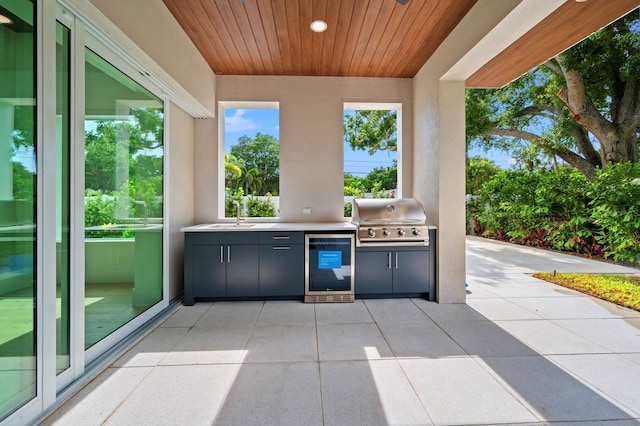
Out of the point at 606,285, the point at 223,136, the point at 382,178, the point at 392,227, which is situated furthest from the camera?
the point at 382,178

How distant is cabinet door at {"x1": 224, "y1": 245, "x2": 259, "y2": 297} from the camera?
338 cm

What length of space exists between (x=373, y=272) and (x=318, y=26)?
276 cm

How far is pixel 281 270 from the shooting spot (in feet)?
11.2

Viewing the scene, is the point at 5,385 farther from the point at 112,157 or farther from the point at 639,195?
the point at 639,195

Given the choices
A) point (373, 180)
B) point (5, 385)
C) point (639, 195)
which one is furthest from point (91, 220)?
point (639, 195)

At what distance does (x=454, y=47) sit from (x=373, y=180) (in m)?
3.81

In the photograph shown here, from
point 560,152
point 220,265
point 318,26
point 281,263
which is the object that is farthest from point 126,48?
point 560,152

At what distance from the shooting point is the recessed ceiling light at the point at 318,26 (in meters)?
2.82

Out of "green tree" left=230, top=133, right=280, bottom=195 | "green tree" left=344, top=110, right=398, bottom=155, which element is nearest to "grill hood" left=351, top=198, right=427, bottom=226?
"green tree" left=230, top=133, right=280, bottom=195

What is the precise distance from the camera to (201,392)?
1.78 meters

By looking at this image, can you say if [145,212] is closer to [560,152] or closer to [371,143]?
[371,143]

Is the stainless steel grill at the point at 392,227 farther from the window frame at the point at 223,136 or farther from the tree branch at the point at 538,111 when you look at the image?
the tree branch at the point at 538,111

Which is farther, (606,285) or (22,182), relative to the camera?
(606,285)

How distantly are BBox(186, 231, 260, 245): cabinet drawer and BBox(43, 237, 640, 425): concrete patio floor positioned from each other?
0.74 metres
